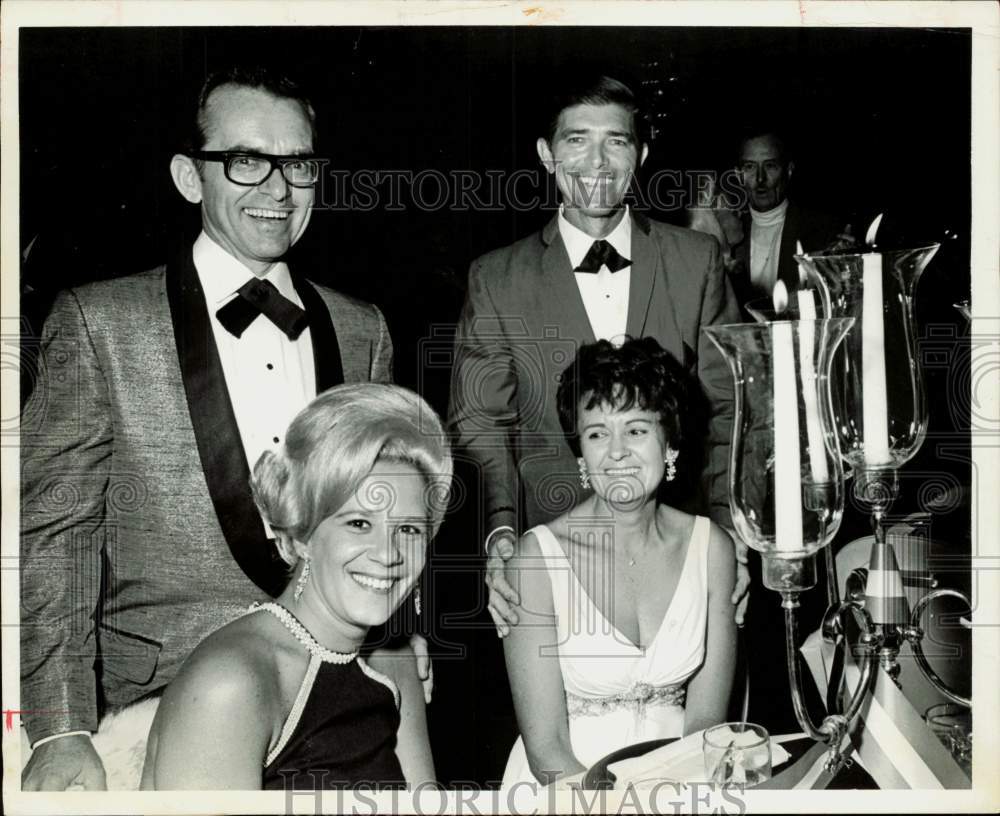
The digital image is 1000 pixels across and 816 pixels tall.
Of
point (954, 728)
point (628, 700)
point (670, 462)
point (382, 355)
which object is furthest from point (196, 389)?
point (954, 728)

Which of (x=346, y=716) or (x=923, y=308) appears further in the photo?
(x=923, y=308)

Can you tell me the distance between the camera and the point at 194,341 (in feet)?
7.13

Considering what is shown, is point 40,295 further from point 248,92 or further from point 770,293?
point 770,293

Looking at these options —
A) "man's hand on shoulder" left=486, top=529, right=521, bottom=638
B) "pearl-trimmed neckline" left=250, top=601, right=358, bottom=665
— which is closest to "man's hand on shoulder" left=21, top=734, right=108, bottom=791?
"pearl-trimmed neckline" left=250, top=601, right=358, bottom=665

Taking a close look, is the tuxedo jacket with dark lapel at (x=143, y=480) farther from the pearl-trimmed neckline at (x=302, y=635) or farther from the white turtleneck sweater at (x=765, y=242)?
the white turtleneck sweater at (x=765, y=242)

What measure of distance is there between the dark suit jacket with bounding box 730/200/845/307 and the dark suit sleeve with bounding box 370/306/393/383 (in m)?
0.74

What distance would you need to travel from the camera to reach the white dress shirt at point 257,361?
2160mm

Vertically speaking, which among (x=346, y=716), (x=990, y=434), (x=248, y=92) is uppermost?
(x=248, y=92)

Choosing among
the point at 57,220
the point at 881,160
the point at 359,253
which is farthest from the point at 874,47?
the point at 57,220

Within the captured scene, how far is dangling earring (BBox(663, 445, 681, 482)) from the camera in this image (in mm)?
2180

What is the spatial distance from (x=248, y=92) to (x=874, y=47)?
4.40ft

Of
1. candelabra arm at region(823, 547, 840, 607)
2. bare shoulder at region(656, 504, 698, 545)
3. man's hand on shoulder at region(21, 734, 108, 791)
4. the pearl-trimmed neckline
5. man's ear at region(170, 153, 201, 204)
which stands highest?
man's ear at region(170, 153, 201, 204)

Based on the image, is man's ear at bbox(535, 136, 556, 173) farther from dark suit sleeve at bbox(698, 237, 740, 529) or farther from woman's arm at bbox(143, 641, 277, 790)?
woman's arm at bbox(143, 641, 277, 790)

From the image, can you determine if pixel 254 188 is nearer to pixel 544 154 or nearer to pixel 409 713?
pixel 544 154
